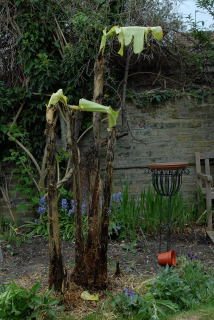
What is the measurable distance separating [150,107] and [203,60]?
48.2 inches

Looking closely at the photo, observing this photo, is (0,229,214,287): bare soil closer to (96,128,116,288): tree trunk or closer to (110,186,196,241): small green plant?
(110,186,196,241): small green plant

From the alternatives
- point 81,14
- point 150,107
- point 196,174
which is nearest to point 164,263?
point 196,174

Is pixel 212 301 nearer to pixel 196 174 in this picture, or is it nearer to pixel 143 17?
pixel 196 174

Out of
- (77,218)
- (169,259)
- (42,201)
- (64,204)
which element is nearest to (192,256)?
(169,259)

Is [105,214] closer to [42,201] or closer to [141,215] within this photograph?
[141,215]

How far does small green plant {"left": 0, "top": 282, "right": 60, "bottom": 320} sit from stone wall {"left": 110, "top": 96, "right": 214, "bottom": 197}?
12.4 feet

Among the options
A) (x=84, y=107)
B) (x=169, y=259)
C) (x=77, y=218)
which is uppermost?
(x=84, y=107)

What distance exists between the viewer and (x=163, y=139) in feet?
22.8

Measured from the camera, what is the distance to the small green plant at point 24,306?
10.1ft

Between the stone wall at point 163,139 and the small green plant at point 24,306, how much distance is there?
149 inches

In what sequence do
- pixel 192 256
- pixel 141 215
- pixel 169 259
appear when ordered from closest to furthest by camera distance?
pixel 169 259, pixel 192 256, pixel 141 215

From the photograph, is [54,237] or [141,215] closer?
[54,237]

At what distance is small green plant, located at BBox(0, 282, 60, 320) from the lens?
3084 millimetres

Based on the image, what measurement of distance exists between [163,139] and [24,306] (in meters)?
4.37
